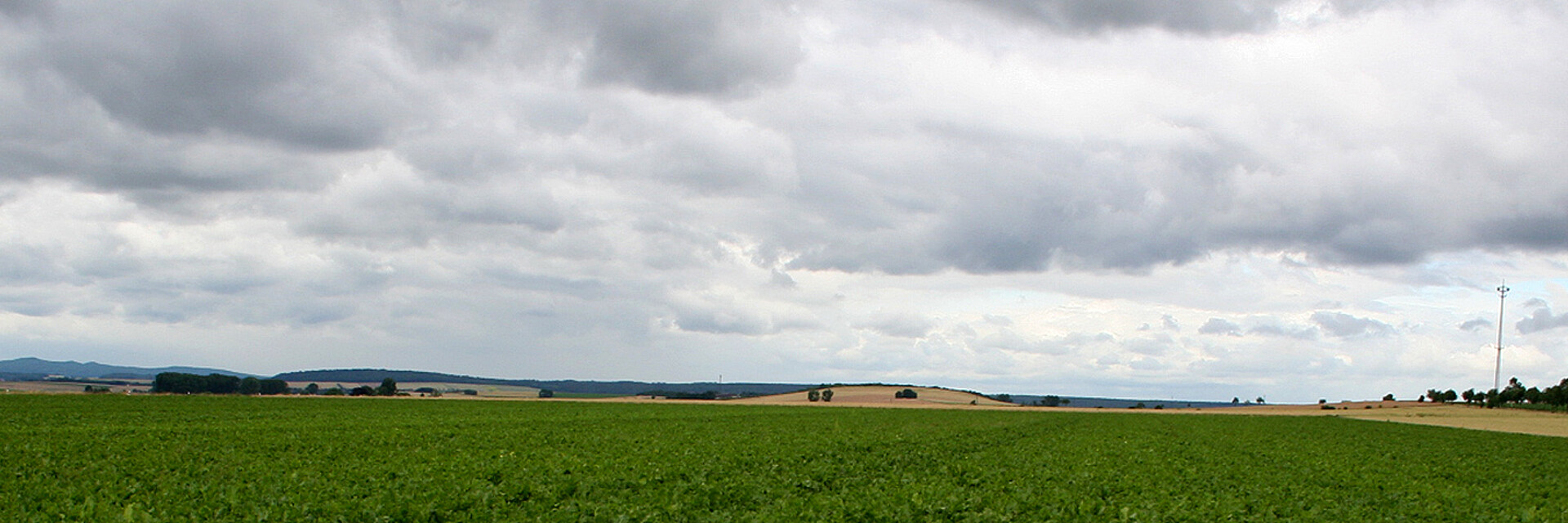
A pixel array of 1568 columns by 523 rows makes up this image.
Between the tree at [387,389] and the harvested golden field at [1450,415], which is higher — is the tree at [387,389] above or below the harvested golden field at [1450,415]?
below

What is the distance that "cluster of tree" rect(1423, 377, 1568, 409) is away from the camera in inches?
6083

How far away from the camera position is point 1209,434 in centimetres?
5697

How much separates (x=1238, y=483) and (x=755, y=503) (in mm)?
Result: 14737

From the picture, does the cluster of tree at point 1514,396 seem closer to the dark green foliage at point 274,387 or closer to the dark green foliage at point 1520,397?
the dark green foliage at point 1520,397

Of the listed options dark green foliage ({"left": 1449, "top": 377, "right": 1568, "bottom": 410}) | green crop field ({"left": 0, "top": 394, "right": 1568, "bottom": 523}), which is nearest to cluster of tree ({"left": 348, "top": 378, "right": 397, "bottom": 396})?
green crop field ({"left": 0, "top": 394, "right": 1568, "bottom": 523})

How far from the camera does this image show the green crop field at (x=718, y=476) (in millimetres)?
19047

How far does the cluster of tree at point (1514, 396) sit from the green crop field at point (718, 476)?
132m

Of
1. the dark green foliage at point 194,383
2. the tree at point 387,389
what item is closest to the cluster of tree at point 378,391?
the tree at point 387,389

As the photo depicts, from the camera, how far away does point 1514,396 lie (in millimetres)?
166625

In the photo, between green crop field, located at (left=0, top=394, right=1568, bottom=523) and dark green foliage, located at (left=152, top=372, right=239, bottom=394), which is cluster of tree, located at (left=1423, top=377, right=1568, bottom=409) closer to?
green crop field, located at (left=0, top=394, right=1568, bottom=523)

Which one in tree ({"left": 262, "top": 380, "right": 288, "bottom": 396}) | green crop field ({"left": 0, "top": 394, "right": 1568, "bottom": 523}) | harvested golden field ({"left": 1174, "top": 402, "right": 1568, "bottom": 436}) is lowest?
tree ({"left": 262, "top": 380, "right": 288, "bottom": 396})

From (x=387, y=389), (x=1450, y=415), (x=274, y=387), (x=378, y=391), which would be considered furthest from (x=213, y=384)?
(x=1450, y=415)

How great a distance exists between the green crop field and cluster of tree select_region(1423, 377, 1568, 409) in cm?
13239

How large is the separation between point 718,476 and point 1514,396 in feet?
616
